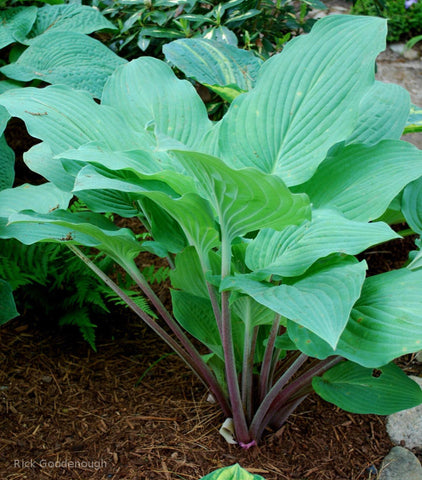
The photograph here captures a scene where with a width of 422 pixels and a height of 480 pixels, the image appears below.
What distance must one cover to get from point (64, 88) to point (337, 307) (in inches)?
34.1

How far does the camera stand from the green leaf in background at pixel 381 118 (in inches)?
56.8

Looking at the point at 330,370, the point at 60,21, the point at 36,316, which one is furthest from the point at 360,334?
the point at 60,21

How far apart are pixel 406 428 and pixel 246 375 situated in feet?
1.85

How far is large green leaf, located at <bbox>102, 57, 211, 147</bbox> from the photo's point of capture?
143 cm

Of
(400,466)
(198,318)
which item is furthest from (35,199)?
(400,466)

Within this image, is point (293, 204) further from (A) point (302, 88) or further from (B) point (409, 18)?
(B) point (409, 18)

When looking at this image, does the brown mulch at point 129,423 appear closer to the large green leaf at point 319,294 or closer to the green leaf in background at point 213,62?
the large green leaf at point 319,294

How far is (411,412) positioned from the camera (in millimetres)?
1688

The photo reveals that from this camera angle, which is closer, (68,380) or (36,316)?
(68,380)

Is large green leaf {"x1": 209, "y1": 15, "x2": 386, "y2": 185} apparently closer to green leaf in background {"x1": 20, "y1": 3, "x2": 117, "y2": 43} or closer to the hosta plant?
the hosta plant

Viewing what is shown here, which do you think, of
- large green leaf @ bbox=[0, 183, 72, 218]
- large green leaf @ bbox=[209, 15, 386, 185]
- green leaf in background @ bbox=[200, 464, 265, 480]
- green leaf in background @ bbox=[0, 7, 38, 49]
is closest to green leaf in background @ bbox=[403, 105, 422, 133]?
large green leaf @ bbox=[209, 15, 386, 185]

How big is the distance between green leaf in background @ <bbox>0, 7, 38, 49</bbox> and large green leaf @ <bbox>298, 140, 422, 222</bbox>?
4.95 feet

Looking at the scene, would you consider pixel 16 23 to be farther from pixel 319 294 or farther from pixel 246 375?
pixel 319 294

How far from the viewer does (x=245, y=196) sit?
1.01 metres
